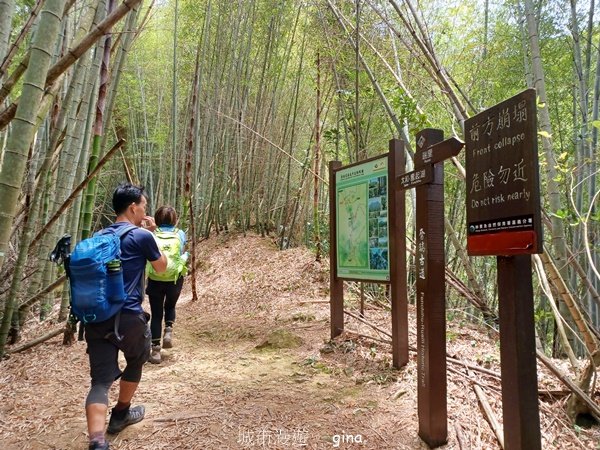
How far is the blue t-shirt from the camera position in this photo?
76.2 inches

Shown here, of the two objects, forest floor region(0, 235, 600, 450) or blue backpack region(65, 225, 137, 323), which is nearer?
blue backpack region(65, 225, 137, 323)

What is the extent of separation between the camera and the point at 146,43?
9.30 m

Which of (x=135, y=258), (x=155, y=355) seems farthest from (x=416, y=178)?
(x=155, y=355)

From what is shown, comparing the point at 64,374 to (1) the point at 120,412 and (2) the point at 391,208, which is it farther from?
(2) the point at 391,208

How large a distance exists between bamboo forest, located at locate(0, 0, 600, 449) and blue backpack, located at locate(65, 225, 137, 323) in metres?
0.38

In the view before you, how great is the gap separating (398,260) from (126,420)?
1912 mm

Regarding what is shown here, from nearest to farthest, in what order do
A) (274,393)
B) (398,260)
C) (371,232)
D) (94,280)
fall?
(94,280)
(274,393)
(398,260)
(371,232)

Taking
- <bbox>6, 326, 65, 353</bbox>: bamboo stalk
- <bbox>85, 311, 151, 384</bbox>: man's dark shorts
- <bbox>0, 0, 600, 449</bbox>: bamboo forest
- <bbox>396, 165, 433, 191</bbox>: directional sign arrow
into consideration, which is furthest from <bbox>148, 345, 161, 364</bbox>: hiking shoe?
<bbox>396, 165, 433, 191</bbox>: directional sign arrow

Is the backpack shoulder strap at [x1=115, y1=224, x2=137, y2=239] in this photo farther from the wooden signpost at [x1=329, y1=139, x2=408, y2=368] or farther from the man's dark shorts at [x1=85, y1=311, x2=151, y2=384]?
the wooden signpost at [x1=329, y1=139, x2=408, y2=368]

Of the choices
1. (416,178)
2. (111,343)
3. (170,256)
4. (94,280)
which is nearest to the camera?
(94,280)

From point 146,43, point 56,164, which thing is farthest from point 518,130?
point 146,43

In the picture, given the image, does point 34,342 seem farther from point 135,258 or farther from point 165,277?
point 135,258

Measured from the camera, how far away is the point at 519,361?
148 centimetres

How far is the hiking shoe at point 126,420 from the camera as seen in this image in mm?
2006
